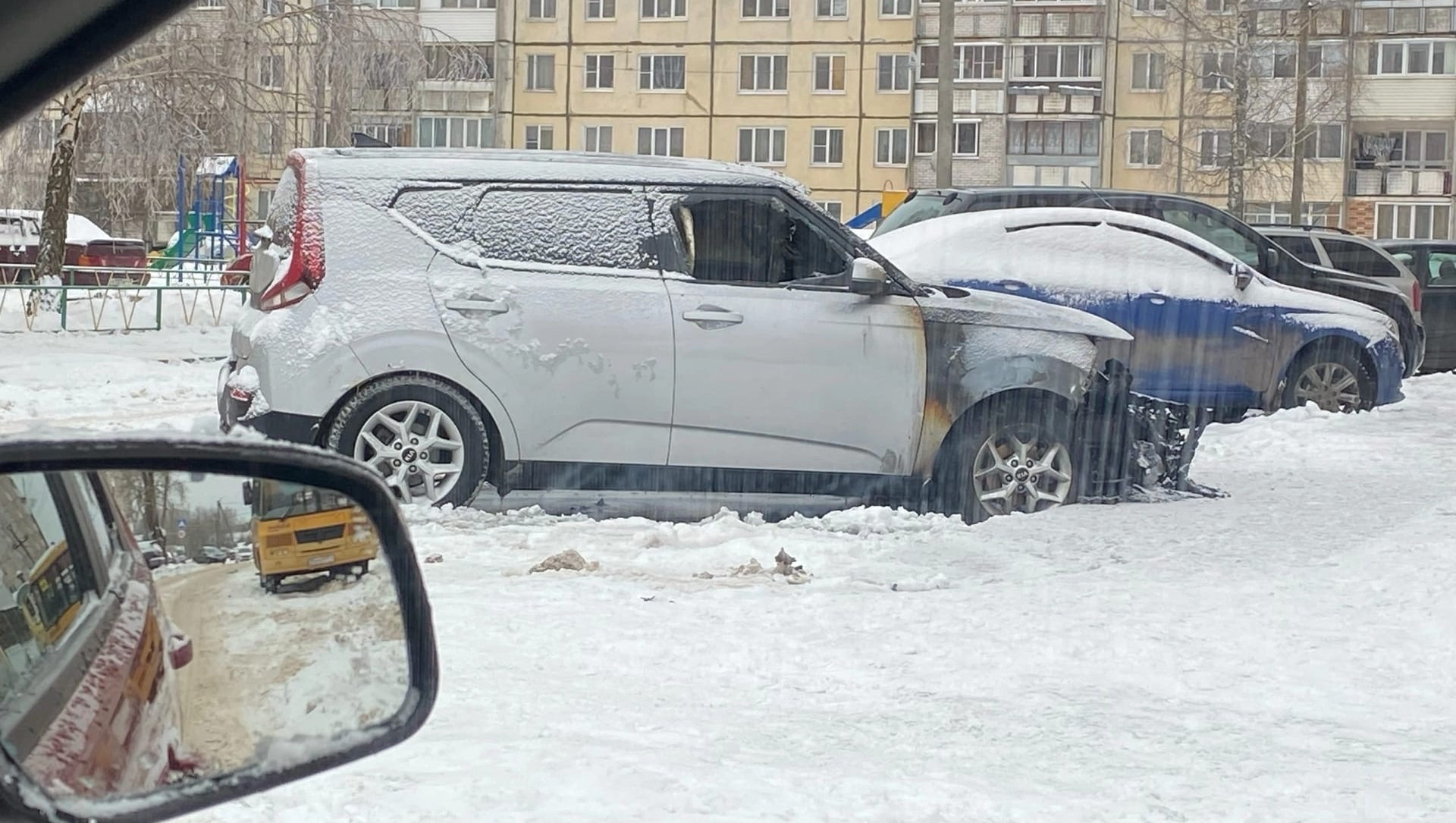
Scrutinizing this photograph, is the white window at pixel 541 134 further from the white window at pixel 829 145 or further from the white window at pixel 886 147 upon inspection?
the white window at pixel 886 147

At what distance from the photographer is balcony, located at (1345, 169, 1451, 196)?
64938 millimetres

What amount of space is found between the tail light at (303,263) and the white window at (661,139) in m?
59.9

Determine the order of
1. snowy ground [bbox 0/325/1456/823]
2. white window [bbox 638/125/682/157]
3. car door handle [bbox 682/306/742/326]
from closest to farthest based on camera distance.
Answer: snowy ground [bbox 0/325/1456/823]
car door handle [bbox 682/306/742/326]
white window [bbox 638/125/682/157]

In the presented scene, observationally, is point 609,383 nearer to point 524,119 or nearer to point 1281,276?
point 1281,276

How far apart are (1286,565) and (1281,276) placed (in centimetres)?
807

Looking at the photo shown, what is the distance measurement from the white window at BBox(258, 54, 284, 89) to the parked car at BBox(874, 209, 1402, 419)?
15.9 metres

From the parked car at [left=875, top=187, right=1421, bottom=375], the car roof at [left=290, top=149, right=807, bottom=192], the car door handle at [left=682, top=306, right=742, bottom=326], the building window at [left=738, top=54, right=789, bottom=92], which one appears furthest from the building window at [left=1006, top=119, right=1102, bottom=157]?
the car door handle at [left=682, top=306, right=742, bottom=326]

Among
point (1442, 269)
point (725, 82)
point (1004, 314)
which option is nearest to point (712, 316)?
point (1004, 314)

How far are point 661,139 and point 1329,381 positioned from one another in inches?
2211

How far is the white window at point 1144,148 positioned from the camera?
66062 millimetres

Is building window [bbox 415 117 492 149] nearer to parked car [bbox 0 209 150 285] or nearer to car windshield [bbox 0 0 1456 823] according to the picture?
parked car [bbox 0 209 150 285]

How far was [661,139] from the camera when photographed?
67.8m

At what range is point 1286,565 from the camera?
738 cm

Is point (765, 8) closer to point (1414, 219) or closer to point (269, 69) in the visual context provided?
point (1414, 219)
